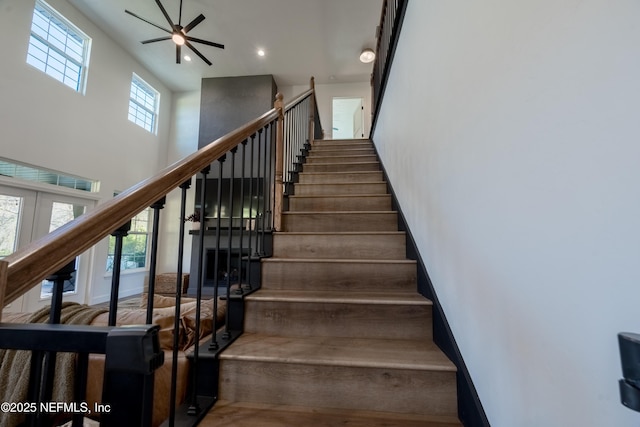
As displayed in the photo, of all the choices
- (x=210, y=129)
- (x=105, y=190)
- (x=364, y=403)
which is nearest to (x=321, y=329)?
(x=364, y=403)

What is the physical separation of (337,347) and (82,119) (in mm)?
6013

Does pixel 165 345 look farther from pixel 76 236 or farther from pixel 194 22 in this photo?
pixel 194 22

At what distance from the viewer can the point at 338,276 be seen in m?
1.62

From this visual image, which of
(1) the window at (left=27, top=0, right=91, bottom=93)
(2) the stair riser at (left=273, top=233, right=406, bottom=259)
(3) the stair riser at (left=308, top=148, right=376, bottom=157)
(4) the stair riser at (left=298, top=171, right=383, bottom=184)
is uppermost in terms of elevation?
(1) the window at (left=27, top=0, right=91, bottom=93)

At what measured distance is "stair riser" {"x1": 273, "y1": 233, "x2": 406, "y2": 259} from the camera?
1.81 m

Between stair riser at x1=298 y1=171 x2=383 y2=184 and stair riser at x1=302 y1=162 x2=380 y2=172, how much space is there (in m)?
0.30

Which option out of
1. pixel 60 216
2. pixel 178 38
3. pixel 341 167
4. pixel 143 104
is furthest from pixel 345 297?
pixel 143 104

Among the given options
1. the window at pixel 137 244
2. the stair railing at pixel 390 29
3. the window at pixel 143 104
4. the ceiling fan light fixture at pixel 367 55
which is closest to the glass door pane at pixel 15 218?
the window at pixel 137 244

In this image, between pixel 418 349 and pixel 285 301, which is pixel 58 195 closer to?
pixel 285 301

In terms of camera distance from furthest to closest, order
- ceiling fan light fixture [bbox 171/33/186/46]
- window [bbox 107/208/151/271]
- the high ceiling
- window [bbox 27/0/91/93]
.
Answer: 1. window [bbox 107/208/151/271]
2. the high ceiling
3. ceiling fan light fixture [bbox 171/33/186/46]
4. window [bbox 27/0/91/93]

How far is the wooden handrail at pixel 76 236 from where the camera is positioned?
437 millimetres

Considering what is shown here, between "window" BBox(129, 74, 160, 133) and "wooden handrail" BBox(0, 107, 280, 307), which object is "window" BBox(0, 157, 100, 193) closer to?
"window" BBox(129, 74, 160, 133)

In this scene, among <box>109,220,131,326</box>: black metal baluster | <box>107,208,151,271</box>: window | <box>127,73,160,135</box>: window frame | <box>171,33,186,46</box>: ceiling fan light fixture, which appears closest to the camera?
<box>109,220,131,326</box>: black metal baluster

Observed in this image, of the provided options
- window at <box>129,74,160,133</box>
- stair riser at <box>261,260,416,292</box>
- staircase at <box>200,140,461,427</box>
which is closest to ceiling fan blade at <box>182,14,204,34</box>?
window at <box>129,74,160,133</box>
